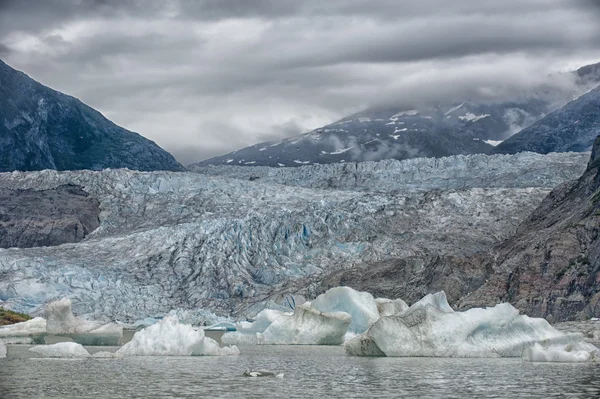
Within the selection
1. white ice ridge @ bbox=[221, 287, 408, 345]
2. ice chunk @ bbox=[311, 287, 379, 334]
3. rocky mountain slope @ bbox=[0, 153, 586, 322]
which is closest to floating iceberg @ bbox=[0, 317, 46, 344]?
white ice ridge @ bbox=[221, 287, 408, 345]

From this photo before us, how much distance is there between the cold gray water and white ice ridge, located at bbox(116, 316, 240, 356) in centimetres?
63

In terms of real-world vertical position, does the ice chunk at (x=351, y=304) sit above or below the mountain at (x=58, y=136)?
below

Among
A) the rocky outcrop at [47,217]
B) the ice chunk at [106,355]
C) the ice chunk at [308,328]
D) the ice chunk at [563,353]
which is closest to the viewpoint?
the ice chunk at [563,353]

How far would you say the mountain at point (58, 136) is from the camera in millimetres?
98688

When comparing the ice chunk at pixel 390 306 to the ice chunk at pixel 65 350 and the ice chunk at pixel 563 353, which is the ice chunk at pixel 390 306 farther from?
the ice chunk at pixel 65 350

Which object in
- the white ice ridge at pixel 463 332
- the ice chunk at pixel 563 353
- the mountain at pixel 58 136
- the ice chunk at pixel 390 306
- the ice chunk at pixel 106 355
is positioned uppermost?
the mountain at pixel 58 136

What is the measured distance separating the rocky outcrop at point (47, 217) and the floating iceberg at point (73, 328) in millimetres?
35517

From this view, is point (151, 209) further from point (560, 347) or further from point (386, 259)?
point (560, 347)

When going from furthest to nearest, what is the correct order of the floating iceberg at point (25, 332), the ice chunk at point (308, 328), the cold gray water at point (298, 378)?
the floating iceberg at point (25, 332) → the ice chunk at point (308, 328) → the cold gray water at point (298, 378)

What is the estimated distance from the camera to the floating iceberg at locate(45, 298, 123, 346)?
33.5m

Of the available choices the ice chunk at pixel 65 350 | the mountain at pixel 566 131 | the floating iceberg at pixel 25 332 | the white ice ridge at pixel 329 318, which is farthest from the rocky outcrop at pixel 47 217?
the mountain at pixel 566 131

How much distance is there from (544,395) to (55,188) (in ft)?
209

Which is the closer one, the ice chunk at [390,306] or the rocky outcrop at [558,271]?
the ice chunk at [390,306]

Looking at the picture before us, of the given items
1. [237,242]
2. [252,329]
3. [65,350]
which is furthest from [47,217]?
[65,350]
